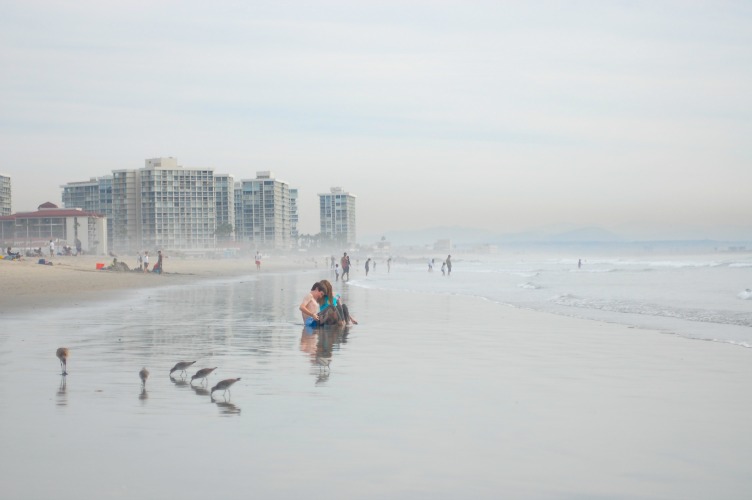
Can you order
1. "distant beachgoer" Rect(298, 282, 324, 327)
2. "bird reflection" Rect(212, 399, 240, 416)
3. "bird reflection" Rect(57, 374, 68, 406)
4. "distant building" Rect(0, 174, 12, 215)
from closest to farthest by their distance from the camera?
1. "bird reflection" Rect(212, 399, 240, 416)
2. "bird reflection" Rect(57, 374, 68, 406)
3. "distant beachgoer" Rect(298, 282, 324, 327)
4. "distant building" Rect(0, 174, 12, 215)

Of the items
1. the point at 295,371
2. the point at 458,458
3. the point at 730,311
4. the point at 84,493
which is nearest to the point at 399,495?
the point at 458,458

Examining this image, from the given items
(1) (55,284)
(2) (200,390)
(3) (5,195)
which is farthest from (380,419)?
(3) (5,195)

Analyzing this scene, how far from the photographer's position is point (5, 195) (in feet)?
588

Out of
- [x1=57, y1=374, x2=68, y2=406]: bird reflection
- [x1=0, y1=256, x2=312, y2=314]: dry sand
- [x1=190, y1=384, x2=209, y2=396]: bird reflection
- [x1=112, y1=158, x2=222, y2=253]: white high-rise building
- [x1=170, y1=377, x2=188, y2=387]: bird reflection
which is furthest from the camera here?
[x1=112, y1=158, x2=222, y2=253]: white high-rise building

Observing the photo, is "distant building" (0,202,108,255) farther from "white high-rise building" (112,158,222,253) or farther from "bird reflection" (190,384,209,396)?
"bird reflection" (190,384,209,396)

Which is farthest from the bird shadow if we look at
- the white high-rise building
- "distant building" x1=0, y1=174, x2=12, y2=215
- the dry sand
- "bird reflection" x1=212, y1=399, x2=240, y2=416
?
"distant building" x1=0, y1=174, x2=12, y2=215

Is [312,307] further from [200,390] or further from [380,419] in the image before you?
[380,419]

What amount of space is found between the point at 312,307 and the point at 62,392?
9.38 meters

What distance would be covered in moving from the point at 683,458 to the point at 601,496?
1342 millimetres

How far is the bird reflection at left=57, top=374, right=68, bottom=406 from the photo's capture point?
8.25m

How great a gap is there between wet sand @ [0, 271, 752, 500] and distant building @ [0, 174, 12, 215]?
178939mm

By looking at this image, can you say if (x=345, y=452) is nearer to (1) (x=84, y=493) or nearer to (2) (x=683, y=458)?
(1) (x=84, y=493)

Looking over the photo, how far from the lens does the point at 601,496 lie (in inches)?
208

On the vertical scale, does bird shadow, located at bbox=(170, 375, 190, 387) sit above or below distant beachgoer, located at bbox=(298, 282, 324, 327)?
below
